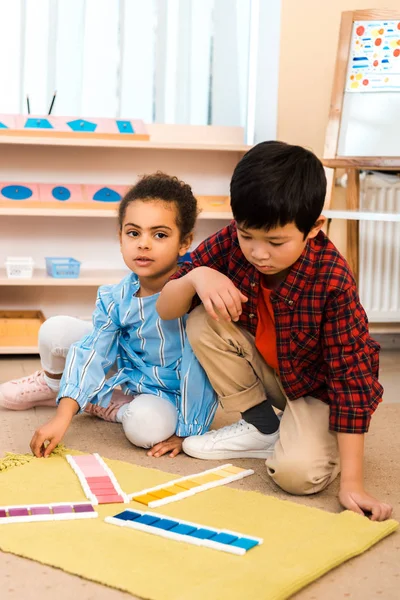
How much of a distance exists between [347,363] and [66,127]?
148 cm

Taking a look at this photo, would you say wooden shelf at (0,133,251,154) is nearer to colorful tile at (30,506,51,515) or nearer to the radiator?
the radiator

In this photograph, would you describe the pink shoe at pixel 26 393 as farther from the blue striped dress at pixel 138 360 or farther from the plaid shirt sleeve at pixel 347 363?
the plaid shirt sleeve at pixel 347 363

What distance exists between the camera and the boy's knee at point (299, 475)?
4.00 feet

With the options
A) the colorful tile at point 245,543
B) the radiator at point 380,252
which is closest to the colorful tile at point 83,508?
the colorful tile at point 245,543

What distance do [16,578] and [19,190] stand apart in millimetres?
1716

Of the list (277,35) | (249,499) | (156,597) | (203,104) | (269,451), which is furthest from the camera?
(203,104)

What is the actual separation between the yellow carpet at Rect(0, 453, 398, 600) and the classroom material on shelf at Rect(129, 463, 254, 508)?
2 centimetres

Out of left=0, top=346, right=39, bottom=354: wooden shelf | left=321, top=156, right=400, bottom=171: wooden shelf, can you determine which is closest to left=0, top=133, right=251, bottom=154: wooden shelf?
left=321, top=156, right=400, bottom=171: wooden shelf

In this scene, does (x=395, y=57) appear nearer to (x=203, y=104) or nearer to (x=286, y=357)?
(x=203, y=104)

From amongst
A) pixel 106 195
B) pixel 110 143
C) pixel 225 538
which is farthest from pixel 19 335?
pixel 225 538

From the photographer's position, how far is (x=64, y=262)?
2.43 m

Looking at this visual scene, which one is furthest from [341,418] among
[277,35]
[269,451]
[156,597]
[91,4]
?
[91,4]

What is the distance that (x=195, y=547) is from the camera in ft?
3.24

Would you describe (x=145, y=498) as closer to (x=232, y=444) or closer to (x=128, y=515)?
(x=128, y=515)
